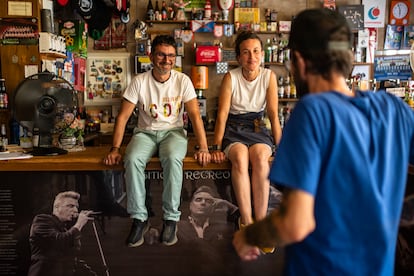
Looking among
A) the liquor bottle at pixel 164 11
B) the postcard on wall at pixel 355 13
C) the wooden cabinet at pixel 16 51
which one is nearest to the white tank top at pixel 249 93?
the wooden cabinet at pixel 16 51

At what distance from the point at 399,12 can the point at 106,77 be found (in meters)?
4.13

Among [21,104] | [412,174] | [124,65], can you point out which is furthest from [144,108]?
[124,65]

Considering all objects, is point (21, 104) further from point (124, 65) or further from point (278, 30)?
point (278, 30)

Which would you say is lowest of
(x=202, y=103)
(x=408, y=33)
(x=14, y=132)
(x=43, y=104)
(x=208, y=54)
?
(x=14, y=132)

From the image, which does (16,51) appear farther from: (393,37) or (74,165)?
(393,37)

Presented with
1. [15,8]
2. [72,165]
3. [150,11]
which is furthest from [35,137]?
[150,11]

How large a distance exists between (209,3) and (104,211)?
141 inches

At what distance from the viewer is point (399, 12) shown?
18.7 ft

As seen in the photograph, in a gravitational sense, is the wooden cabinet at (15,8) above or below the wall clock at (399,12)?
below

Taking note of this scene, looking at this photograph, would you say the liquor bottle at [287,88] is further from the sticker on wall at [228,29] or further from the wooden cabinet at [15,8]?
the wooden cabinet at [15,8]

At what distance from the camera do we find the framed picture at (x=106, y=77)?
5621 mm

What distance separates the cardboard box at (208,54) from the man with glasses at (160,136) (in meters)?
2.56

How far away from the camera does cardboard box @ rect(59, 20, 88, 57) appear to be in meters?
4.56

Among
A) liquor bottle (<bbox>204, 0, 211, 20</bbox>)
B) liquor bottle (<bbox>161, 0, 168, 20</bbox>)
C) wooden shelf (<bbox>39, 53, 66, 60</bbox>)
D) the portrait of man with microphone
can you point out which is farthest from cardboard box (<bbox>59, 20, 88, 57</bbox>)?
→ the portrait of man with microphone
